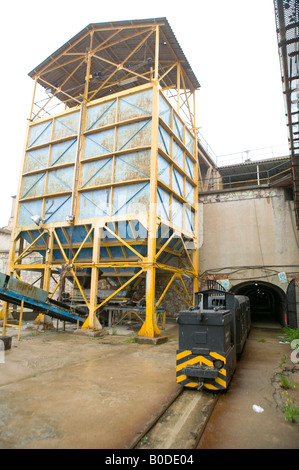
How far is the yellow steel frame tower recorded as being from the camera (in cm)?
1059

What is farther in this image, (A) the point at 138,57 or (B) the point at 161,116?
(A) the point at 138,57

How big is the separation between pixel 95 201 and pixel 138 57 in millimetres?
8760

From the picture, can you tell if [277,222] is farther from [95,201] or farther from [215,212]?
[95,201]

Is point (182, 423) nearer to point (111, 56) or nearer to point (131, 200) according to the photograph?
point (131, 200)

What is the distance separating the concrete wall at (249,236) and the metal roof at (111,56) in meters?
6.89

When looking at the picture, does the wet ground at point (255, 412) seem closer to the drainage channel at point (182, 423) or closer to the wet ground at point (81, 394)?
the drainage channel at point (182, 423)

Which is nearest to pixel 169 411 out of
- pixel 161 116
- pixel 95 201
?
pixel 95 201

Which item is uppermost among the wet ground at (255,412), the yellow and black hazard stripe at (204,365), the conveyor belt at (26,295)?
the conveyor belt at (26,295)

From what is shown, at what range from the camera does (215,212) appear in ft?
49.9

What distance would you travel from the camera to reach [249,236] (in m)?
14.2

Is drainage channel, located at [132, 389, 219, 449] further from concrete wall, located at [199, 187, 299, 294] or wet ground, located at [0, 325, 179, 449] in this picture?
concrete wall, located at [199, 187, 299, 294]

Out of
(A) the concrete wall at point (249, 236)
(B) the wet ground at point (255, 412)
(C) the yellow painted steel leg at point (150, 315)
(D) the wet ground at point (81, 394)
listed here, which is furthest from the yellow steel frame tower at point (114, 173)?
(B) the wet ground at point (255, 412)

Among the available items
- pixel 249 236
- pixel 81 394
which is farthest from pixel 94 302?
pixel 249 236

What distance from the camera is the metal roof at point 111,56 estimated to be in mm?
12281
